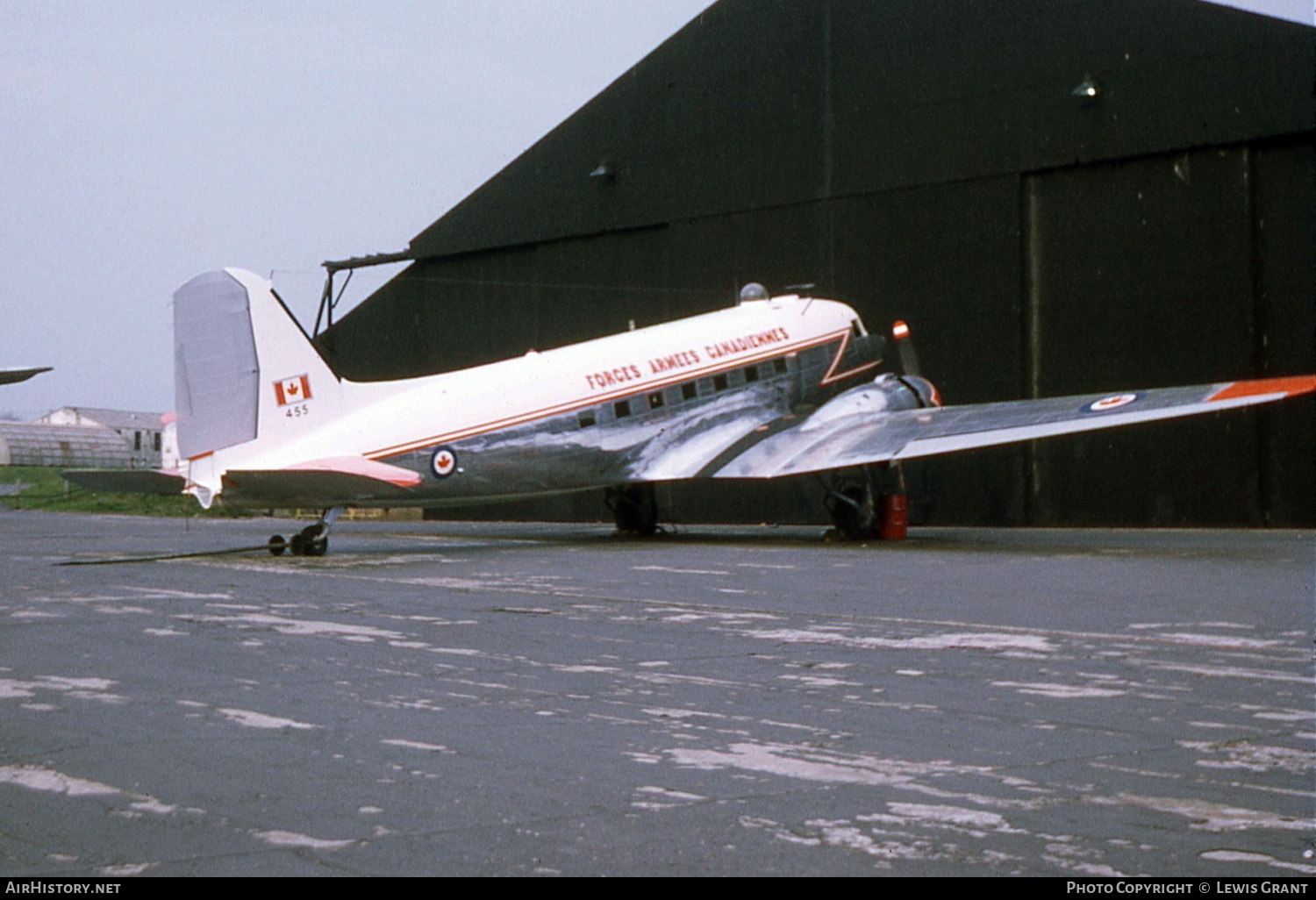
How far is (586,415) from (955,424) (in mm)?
6687

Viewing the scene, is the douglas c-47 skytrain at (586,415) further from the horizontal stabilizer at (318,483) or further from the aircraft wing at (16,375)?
the aircraft wing at (16,375)

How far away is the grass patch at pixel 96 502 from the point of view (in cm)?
5472

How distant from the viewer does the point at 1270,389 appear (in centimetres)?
2111

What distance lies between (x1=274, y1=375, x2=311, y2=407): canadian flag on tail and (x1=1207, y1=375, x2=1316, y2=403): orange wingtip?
1412cm

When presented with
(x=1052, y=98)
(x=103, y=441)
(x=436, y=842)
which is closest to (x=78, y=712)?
(x=436, y=842)

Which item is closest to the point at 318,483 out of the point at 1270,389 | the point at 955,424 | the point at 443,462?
the point at 443,462

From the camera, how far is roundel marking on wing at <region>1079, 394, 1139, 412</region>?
23281 millimetres

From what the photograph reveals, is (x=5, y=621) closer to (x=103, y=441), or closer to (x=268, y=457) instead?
(x=268, y=457)

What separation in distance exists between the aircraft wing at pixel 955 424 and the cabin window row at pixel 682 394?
5.08 ft

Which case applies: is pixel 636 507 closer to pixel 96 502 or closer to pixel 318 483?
pixel 318 483

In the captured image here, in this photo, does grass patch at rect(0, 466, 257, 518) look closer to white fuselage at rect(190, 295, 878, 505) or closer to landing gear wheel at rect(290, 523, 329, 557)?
white fuselage at rect(190, 295, 878, 505)

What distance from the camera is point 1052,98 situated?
33875 mm

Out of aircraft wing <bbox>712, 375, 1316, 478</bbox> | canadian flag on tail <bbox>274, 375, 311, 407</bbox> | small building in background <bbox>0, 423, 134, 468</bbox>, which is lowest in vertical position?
aircraft wing <bbox>712, 375, 1316, 478</bbox>

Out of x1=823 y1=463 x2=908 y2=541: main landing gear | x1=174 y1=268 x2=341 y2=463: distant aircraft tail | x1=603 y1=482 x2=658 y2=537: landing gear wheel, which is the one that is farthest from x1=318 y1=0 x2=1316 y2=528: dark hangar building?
x1=174 y1=268 x2=341 y2=463: distant aircraft tail
